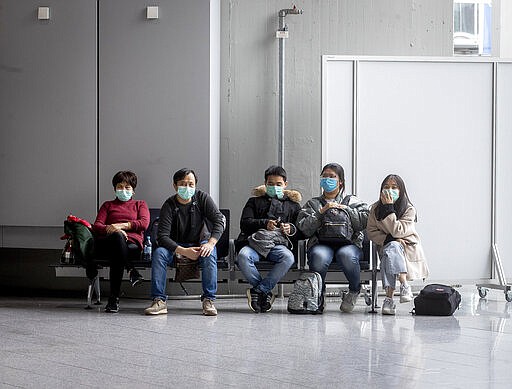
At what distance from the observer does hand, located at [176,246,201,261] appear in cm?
730

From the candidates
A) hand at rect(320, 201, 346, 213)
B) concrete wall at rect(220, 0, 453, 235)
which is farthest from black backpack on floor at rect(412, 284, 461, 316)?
concrete wall at rect(220, 0, 453, 235)

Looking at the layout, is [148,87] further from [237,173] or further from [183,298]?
[183,298]

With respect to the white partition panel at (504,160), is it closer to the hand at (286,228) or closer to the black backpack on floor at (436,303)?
the black backpack on floor at (436,303)

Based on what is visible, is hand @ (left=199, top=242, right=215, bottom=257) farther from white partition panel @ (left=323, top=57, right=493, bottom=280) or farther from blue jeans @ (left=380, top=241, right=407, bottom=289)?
white partition panel @ (left=323, top=57, right=493, bottom=280)

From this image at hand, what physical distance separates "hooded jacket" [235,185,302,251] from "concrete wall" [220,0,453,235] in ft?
2.96

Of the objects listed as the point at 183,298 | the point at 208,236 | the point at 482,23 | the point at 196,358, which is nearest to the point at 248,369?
the point at 196,358

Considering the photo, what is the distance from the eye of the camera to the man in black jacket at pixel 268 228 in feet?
24.3

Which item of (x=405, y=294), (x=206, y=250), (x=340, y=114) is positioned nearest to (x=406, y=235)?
(x=405, y=294)

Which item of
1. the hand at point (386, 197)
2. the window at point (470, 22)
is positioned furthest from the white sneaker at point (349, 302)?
the window at point (470, 22)

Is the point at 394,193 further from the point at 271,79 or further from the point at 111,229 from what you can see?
the point at 111,229

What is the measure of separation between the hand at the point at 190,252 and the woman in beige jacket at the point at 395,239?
4.32 ft

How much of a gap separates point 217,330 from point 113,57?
9.71 feet

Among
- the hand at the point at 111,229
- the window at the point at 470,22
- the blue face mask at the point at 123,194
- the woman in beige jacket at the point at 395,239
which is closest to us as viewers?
the woman in beige jacket at the point at 395,239

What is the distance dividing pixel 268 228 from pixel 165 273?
861 millimetres
